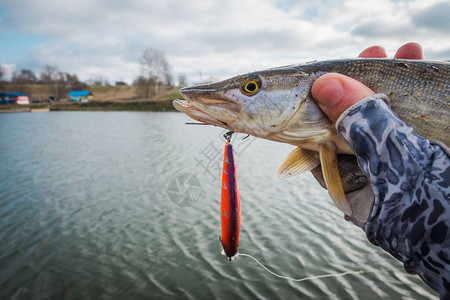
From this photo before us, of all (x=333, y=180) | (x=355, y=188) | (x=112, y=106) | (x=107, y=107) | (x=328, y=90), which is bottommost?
(x=355, y=188)

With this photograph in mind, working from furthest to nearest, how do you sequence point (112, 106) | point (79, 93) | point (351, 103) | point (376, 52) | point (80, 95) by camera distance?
point (80, 95) < point (79, 93) < point (112, 106) < point (376, 52) < point (351, 103)

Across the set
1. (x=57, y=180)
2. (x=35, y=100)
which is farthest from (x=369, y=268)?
(x=35, y=100)

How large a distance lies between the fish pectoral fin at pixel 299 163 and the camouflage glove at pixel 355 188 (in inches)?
8.6

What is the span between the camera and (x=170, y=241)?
7.26 m

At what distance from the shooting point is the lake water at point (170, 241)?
5.59 meters

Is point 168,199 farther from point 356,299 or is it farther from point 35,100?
point 35,100

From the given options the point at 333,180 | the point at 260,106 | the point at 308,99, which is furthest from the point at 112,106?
the point at 333,180

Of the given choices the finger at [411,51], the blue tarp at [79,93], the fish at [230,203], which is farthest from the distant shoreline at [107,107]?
the finger at [411,51]

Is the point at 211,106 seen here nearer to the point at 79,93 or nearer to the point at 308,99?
the point at 308,99

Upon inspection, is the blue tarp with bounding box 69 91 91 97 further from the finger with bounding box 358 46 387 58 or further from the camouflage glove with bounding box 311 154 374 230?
the camouflage glove with bounding box 311 154 374 230

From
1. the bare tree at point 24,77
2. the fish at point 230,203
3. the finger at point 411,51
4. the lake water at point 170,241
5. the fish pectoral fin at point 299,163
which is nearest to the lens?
the fish pectoral fin at point 299,163

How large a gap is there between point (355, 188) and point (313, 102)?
724 millimetres

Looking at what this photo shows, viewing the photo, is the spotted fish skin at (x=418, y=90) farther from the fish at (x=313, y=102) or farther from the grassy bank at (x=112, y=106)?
the grassy bank at (x=112, y=106)

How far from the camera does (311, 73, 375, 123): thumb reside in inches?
56.4
